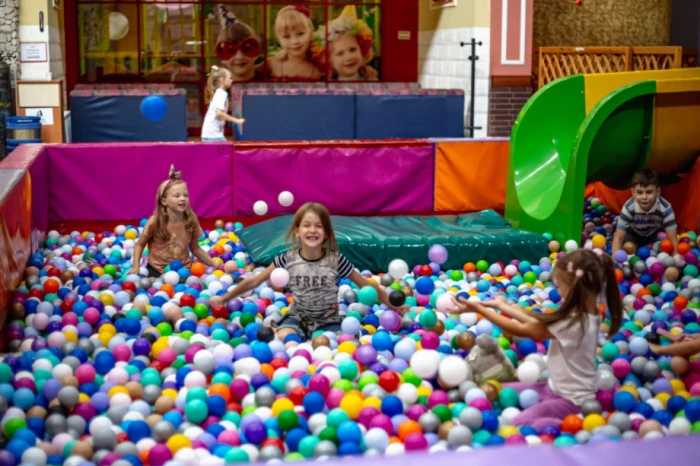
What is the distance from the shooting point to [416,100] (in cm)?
1214

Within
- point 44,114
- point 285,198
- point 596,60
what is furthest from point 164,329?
point 596,60

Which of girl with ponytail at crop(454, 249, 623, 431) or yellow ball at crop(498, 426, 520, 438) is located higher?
girl with ponytail at crop(454, 249, 623, 431)

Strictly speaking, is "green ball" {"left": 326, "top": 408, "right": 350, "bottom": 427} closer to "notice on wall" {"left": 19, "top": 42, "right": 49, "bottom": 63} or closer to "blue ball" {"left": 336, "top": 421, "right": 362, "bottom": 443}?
"blue ball" {"left": 336, "top": 421, "right": 362, "bottom": 443}

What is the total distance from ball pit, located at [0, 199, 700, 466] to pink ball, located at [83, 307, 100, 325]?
14mm

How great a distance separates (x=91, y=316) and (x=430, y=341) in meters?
1.86

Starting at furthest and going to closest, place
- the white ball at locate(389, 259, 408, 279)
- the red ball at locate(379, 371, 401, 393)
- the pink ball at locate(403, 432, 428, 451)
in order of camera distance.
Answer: the white ball at locate(389, 259, 408, 279), the red ball at locate(379, 371, 401, 393), the pink ball at locate(403, 432, 428, 451)

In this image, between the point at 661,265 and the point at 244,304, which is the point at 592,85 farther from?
the point at 244,304

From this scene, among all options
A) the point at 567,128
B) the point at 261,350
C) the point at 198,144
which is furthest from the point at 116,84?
Answer: the point at 261,350

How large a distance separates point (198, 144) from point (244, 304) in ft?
8.71

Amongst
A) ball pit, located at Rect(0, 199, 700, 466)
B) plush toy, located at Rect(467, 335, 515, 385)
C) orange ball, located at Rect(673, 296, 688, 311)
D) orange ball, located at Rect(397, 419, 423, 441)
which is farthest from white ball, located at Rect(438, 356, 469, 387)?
orange ball, located at Rect(673, 296, 688, 311)

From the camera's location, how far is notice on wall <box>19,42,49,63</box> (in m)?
11.6

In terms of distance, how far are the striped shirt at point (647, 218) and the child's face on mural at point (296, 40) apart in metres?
9.51

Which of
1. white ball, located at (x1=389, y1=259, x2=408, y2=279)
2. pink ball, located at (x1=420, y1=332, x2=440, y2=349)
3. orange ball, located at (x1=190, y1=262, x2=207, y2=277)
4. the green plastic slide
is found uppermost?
the green plastic slide

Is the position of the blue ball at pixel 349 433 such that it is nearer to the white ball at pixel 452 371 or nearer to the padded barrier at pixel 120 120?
the white ball at pixel 452 371
